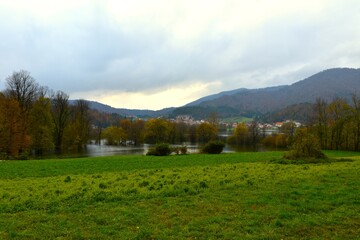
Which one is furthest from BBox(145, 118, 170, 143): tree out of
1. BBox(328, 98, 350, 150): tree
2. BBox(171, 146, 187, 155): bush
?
BBox(171, 146, 187, 155): bush

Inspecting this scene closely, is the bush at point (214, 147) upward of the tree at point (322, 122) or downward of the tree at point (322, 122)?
downward

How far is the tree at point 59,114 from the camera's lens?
72.3 metres

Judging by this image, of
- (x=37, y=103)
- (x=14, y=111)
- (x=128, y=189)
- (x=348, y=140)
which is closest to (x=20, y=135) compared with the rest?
Result: (x=14, y=111)

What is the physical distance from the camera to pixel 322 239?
7.04 meters

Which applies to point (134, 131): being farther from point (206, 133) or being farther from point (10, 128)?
point (10, 128)

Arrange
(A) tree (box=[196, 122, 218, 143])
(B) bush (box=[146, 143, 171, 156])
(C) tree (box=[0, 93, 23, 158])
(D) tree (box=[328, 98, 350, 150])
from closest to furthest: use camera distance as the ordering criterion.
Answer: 1. (B) bush (box=[146, 143, 171, 156])
2. (C) tree (box=[0, 93, 23, 158])
3. (D) tree (box=[328, 98, 350, 150])
4. (A) tree (box=[196, 122, 218, 143])

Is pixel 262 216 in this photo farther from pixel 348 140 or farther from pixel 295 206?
pixel 348 140

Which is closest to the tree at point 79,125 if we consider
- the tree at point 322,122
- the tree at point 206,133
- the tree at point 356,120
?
the tree at point 206,133

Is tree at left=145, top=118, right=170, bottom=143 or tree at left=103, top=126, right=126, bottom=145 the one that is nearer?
tree at left=145, top=118, right=170, bottom=143

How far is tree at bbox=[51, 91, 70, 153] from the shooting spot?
237 ft

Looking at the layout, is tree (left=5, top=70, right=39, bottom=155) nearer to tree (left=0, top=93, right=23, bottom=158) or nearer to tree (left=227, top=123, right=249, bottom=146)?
tree (left=0, top=93, right=23, bottom=158)

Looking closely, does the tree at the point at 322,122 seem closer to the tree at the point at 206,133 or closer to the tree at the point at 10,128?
the tree at the point at 206,133

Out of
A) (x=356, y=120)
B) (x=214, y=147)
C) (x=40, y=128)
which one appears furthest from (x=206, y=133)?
(x=214, y=147)

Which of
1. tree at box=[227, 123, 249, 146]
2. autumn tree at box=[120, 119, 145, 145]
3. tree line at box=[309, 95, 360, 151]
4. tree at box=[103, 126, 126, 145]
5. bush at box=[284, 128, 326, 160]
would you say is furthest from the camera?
autumn tree at box=[120, 119, 145, 145]
